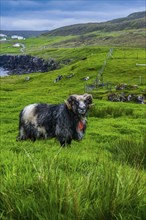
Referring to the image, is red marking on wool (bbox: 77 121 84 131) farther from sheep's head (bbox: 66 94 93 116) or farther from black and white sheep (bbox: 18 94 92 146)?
sheep's head (bbox: 66 94 93 116)

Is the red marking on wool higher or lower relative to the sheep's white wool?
lower

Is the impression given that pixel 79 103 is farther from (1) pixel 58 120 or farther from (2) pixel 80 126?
(1) pixel 58 120

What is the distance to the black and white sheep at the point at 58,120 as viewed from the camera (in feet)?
49.6

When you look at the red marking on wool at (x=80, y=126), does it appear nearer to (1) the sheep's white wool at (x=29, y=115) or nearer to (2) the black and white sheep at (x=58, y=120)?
(2) the black and white sheep at (x=58, y=120)

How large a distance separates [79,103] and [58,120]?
1421mm

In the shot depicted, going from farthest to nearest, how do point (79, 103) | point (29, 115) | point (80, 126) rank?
point (29, 115) → point (80, 126) → point (79, 103)

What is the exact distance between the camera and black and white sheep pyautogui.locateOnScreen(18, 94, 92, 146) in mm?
15108

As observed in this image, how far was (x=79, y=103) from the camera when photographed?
14656 millimetres

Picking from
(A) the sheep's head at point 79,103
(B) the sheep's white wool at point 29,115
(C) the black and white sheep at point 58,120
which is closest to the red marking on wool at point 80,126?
(C) the black and white sheep at point 58,120

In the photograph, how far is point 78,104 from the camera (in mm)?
14727

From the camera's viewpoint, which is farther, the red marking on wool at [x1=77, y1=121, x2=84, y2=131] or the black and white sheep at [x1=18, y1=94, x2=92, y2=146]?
the red marking on wool at [x1=77, y1=121, x2=84, y2=131]

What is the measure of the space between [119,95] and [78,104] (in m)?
31.0

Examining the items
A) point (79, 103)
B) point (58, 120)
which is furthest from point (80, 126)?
point (79, 103)

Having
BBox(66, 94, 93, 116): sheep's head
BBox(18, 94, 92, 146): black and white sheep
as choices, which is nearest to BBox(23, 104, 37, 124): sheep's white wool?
BBox(18, 94, 92, 146): black and white sheep
